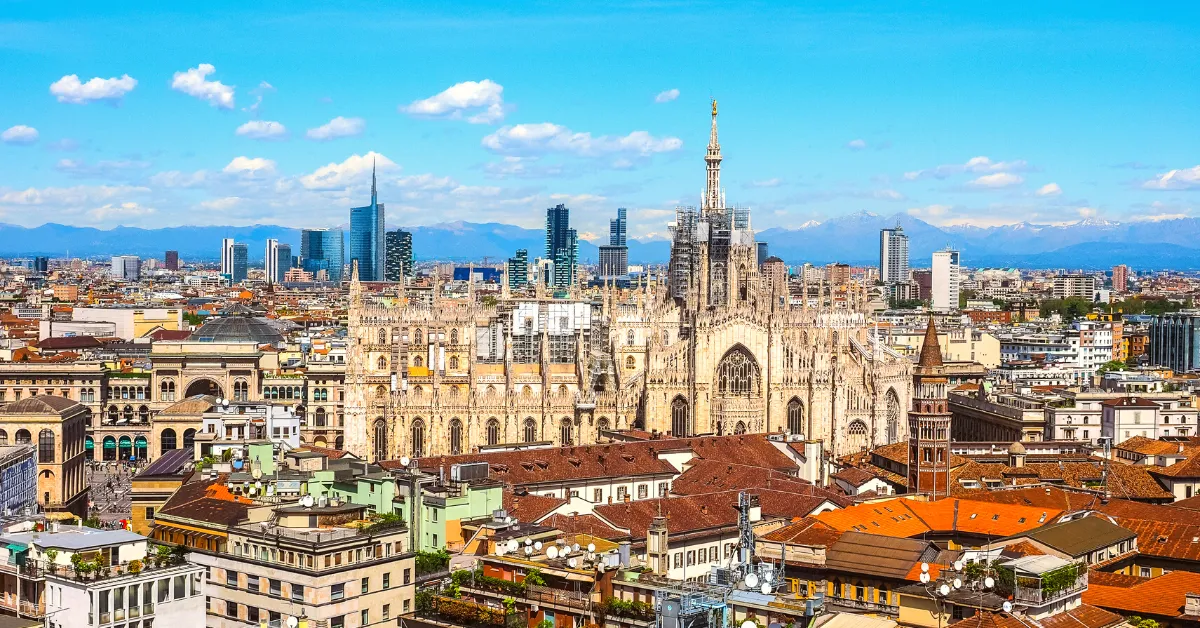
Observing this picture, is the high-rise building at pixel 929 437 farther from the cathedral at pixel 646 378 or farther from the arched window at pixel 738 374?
the arched window at pixel 738 374

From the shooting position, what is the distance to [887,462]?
303 ft

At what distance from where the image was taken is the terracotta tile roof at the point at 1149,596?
161ft

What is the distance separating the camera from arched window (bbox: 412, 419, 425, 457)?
103m

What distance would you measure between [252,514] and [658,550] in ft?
43.8

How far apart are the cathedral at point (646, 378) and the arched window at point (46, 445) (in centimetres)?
1736

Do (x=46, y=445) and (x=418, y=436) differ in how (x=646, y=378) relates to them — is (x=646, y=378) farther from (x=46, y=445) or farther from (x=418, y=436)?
(x=46, y=445)

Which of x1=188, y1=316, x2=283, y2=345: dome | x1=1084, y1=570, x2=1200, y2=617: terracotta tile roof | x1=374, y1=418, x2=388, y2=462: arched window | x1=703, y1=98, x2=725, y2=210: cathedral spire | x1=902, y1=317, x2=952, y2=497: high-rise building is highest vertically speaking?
x1=703, y1=98, x2=725, y2=210: cathedral spire

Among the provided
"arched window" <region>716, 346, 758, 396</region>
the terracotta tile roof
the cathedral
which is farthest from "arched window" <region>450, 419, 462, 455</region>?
the terracotta tile roof

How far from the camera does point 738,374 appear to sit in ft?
353

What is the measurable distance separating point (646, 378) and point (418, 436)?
14951mm

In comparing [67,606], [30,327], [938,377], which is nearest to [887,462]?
[938,377]

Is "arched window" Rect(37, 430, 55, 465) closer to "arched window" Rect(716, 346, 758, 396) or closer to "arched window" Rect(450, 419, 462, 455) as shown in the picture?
"arched window" Rect(450, 419, 462, 455)

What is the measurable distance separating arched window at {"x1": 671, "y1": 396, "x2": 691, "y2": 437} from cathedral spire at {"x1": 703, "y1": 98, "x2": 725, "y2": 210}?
22649mm

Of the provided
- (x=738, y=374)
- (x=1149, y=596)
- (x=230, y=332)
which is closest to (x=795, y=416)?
(x=738, y=374)
